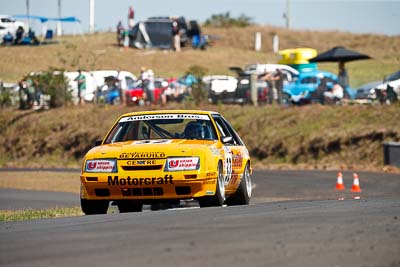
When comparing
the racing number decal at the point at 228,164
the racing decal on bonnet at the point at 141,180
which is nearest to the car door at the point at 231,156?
the racing number decal at the point at 228,164

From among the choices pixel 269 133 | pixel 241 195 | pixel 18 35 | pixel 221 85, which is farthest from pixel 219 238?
pixel 18 35

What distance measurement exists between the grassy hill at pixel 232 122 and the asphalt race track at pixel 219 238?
19529 mm

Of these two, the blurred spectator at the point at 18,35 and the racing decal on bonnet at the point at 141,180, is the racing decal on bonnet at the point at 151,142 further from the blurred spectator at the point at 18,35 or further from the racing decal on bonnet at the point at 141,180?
the blurred spectator at the point at 18,35

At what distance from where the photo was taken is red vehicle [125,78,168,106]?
37281mm

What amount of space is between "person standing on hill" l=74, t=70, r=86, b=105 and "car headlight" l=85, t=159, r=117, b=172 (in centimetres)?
2713

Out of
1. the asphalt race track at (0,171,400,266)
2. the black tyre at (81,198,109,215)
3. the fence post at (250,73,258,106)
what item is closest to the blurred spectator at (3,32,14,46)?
the fence post at (250,73,258,106)

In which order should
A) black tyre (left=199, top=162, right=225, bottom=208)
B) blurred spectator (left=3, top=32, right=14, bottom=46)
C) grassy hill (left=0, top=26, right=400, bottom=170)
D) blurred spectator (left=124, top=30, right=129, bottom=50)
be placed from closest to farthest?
1. black tyre (left=199, top=162, right=225, bottom=208)
2. grassy hill (left=0, top=26, right=400, bottom=170)
3. blurred spectator (left=3, top=32, right=14, bottom=46)
4. blurred spectator (left=124, top=30, right=129, bottom=50)

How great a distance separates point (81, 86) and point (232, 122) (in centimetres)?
774

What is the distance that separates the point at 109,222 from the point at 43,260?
8.22 ft

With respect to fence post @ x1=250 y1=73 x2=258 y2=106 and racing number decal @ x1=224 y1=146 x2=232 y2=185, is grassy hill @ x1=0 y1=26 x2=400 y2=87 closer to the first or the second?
fence post @ x1=250 y1=73 x2=258 y2=106

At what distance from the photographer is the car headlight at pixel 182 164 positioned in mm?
12273

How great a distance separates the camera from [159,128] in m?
14.0

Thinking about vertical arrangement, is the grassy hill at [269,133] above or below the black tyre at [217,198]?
below

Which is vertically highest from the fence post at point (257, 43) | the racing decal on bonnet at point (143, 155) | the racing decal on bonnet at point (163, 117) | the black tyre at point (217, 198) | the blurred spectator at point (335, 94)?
the racing decal on bonnet at point (163, 117)
